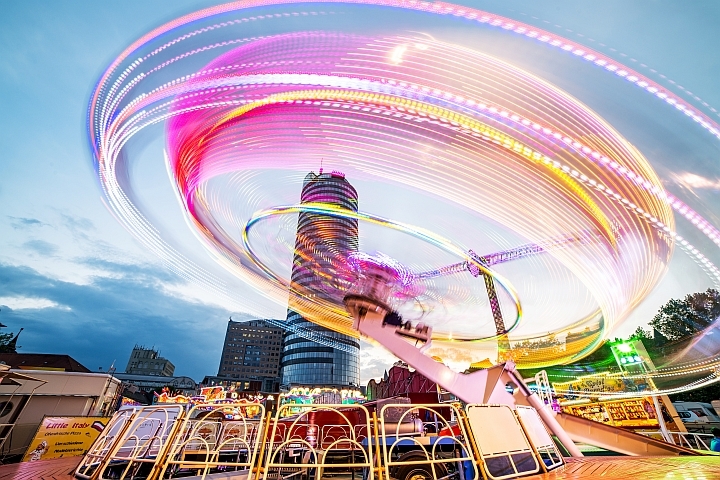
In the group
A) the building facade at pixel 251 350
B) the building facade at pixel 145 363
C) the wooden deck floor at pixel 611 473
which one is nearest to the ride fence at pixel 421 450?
the wooden deck floor at pixel 611 473

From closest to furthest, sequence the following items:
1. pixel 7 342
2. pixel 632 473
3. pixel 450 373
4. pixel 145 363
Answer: pixel 632 473 < pixel 450 373 < pixel 7 342 < pixel 145 363

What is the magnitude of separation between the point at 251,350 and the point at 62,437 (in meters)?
149

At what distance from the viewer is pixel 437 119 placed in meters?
8.77

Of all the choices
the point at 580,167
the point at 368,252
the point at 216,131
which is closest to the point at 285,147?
the point at 216,131

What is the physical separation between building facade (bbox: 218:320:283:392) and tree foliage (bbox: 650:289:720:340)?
426ft

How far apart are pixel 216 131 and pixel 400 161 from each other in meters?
5.62

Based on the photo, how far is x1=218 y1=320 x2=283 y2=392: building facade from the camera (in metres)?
148

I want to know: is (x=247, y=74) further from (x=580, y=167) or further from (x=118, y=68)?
(x=580, y=167)

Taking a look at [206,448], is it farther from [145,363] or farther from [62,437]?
[145,363]

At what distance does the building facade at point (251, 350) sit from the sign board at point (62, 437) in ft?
450

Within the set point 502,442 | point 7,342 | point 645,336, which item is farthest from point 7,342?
point 645,336

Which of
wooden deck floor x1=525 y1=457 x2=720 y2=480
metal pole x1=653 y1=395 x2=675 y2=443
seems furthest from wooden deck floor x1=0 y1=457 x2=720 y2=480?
metal pole x1=653 y1=395 x2=675 y2=443

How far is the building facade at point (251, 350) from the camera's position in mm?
Result: 147500

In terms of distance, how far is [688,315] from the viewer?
139ft
